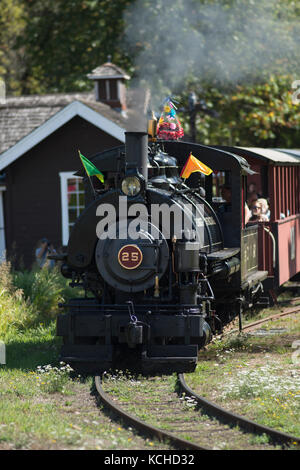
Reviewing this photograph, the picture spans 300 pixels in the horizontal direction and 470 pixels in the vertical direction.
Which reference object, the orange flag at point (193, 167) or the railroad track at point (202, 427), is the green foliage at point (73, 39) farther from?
the railroad track at point (202, 427)

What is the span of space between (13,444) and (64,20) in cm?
2325

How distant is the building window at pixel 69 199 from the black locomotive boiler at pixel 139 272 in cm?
846

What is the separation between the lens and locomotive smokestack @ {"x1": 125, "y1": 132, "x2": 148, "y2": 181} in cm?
816

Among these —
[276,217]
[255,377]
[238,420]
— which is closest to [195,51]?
[276,217]

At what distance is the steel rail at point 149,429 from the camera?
5.53 meters

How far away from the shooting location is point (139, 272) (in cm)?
810

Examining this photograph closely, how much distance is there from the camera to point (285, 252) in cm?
1296

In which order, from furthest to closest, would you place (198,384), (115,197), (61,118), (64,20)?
1. (64,20)
2. (61,118)
3. (115,197)
4. (198,384)

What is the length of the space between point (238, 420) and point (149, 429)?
2.60 ft

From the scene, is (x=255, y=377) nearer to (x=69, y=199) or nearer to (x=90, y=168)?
(x=90, y=168)

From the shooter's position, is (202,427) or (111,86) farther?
(111,86)

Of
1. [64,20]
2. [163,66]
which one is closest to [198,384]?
[163,66]
